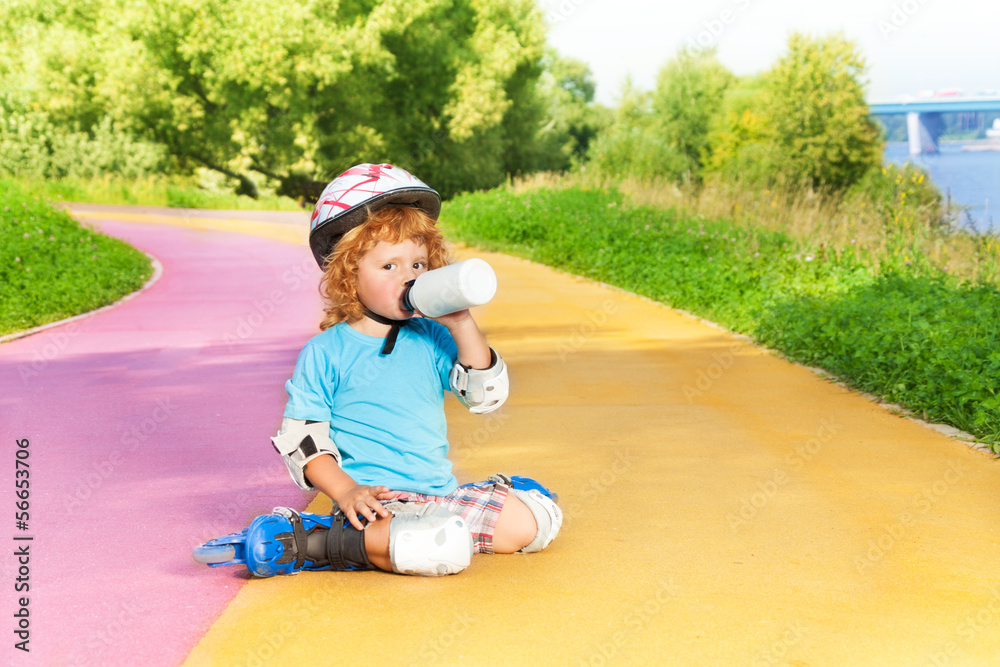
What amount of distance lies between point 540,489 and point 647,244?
11431 mm

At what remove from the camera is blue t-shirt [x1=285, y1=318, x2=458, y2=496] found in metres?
3.81

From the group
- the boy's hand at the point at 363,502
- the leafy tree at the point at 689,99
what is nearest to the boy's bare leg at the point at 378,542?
the boy's hand at the point at 363,502

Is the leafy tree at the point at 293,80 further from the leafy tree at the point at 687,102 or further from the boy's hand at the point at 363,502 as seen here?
the boy's hand at the point at 363,502

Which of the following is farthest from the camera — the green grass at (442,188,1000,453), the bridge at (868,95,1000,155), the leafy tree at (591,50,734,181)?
the leafy tree at (591,50,734,181)

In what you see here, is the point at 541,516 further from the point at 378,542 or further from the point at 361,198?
the point at 361,198

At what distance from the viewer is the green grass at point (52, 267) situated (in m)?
11.6

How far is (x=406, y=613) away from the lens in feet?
11.4

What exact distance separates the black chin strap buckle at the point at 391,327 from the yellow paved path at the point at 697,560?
32.1 inches

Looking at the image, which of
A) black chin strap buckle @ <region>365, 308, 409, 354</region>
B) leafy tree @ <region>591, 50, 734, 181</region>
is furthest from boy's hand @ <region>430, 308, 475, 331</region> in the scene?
leafy tree @ <region>591, 50, 734, 181</region>

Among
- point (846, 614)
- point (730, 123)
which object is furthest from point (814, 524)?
point (730, 123)

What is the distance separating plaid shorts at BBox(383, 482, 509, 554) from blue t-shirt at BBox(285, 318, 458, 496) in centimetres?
5

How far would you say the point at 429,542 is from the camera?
3.69 meters

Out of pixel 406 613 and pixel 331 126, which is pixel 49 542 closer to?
pixel 406 613

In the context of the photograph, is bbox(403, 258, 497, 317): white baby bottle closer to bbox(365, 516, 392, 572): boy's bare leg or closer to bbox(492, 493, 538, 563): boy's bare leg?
bbox(365, 516, 392, 572): boy's bare leg
